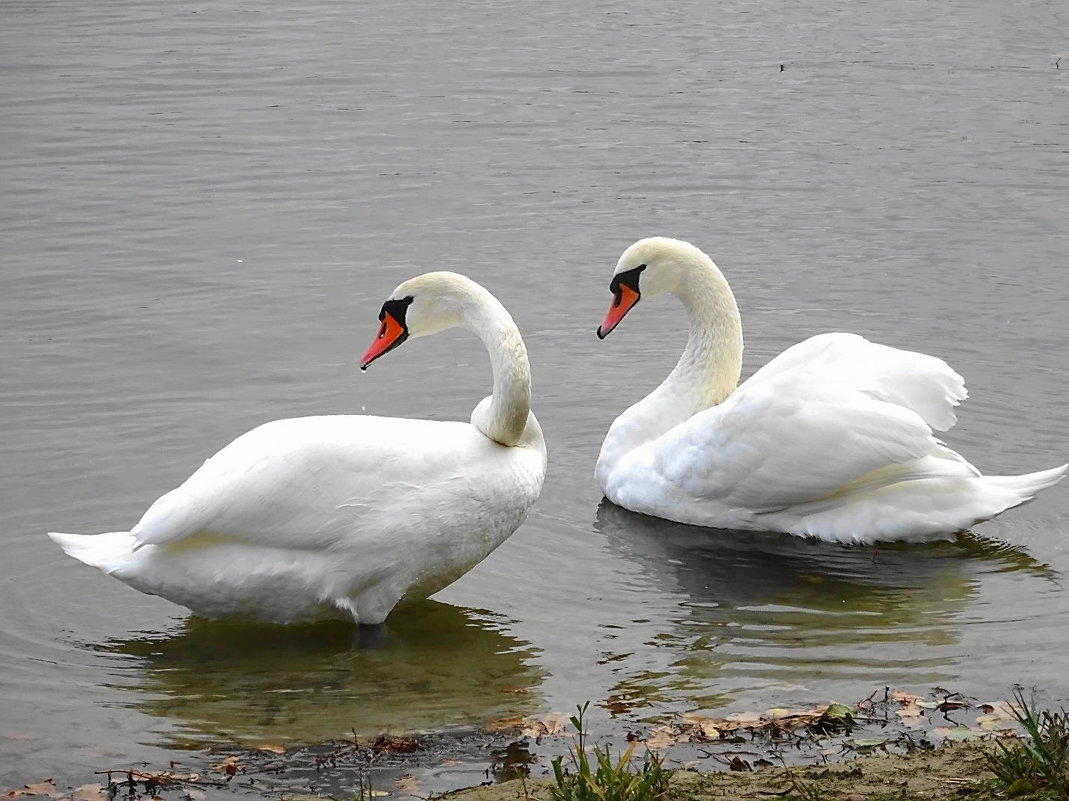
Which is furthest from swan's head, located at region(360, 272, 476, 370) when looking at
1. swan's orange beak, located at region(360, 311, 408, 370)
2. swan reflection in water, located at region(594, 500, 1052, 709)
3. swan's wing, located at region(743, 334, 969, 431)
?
swan's wing, located at region(743, 334, 969, 431)

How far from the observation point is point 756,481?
25.2 ft

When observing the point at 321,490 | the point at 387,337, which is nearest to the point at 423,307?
the point at 387,337

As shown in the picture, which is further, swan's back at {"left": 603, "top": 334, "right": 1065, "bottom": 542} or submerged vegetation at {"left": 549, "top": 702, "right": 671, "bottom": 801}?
swan's back at {"left": 603, "top": 334, "right": 1065, "bottom": 542}

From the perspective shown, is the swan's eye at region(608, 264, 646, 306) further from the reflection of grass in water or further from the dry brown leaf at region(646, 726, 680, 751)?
the dry brown leaf at region(646, 726, 680, 751)

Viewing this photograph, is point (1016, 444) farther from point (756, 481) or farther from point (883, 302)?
point (883, 302)

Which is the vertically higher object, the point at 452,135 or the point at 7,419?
the point at 452,135

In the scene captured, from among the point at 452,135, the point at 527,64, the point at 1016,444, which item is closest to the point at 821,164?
the point at 452,135

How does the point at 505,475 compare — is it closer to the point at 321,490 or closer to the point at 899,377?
the point at 321,490

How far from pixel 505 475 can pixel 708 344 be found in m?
2.64

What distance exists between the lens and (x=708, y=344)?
891cm

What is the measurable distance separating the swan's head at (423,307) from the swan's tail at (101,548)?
4.04ft

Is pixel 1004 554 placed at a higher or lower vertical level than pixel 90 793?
higher

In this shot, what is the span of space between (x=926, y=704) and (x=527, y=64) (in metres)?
14.0

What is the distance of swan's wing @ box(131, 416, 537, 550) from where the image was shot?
20.6 ft
